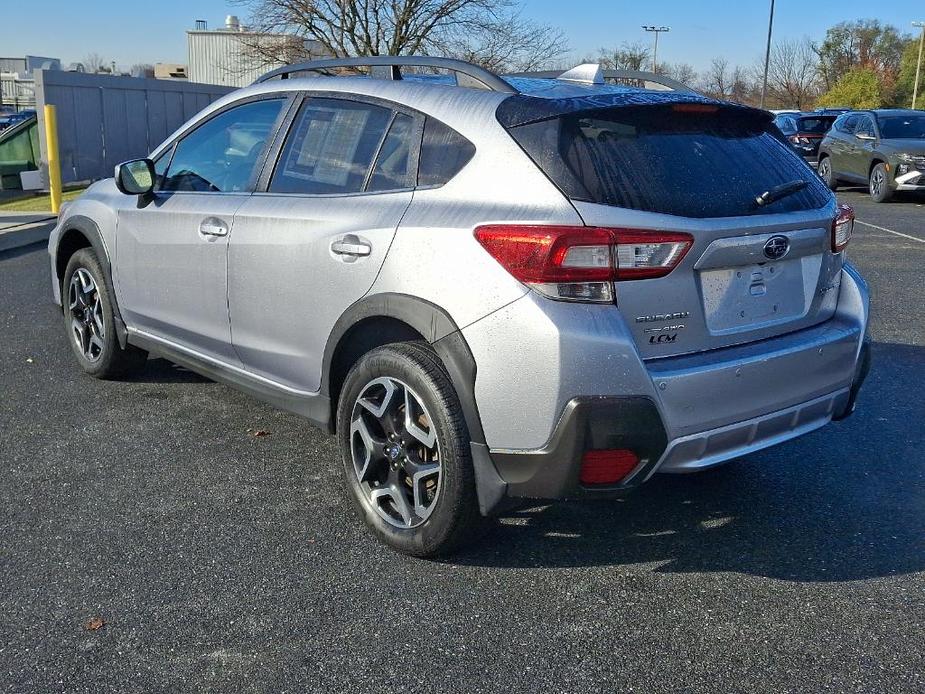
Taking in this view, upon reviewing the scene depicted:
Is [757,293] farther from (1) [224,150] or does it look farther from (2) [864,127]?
(2) [864,127]

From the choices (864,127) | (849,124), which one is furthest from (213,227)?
(849,124)

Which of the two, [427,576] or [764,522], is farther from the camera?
[764,522]

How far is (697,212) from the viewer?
3271 mm

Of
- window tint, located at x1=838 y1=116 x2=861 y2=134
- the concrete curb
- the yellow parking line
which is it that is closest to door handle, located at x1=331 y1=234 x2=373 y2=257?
the concrete curb

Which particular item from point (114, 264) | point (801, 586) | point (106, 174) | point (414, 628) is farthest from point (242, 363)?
point (106, 174)

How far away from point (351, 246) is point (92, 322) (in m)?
2.62

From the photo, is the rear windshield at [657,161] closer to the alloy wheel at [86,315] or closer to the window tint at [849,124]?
the alloy wheel at [86,315]

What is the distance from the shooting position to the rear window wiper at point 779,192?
3.52 meters

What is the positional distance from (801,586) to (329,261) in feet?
6.71

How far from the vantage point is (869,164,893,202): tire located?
18109mm

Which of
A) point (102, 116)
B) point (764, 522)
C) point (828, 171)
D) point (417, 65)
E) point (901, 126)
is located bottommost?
point (828, 171)

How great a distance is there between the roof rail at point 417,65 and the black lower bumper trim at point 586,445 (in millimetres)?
1179

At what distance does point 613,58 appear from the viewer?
67.4 metres

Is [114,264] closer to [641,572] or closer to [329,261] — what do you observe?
[329,261]
